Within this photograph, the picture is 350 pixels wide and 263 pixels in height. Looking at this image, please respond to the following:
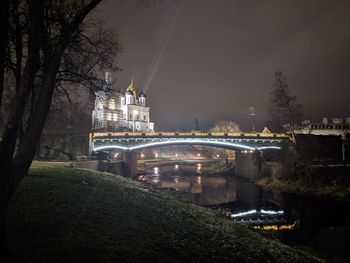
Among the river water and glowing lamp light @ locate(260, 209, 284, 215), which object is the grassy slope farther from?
glowing lamp light @ locate(260, 209, 284, 215)

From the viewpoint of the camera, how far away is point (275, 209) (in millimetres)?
30078

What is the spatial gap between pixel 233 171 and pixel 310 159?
28.9 meters

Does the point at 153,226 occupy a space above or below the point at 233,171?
above

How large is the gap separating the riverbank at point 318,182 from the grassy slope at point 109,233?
2943 centimetres

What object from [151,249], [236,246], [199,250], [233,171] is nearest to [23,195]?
[151,249]

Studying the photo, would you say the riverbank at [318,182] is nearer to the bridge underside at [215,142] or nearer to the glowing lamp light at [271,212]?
the glowing lamp light at [271,212]

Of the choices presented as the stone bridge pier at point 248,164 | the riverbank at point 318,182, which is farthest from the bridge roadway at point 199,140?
the riverbank at point 318,182

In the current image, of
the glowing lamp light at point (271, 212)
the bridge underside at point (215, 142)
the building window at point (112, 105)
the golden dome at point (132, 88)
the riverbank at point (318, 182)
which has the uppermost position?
the golden dome at point (132, 88)

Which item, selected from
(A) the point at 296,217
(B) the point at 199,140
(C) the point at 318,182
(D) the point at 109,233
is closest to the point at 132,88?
(B) the point at 199,140

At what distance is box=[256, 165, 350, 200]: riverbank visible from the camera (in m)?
37.6

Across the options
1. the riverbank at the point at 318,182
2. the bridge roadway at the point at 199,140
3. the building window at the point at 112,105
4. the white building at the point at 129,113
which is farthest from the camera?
the white building at the point at 129,113

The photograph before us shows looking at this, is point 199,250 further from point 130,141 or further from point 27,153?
point 130,141

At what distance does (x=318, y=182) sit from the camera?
40.7 m

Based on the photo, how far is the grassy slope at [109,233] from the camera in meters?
7.21
